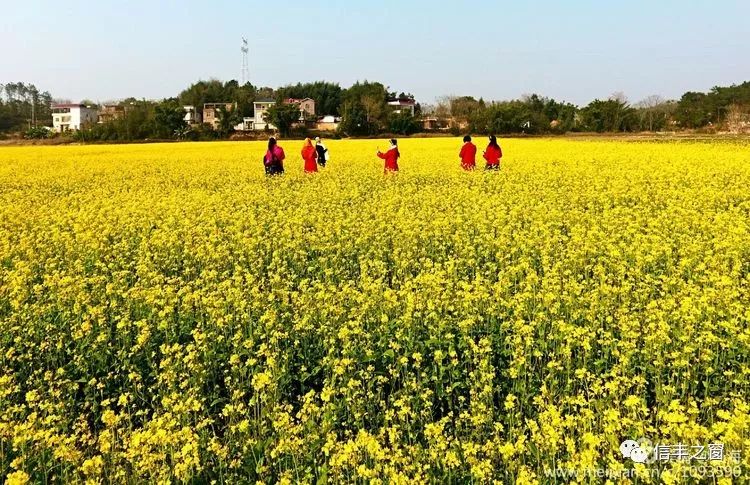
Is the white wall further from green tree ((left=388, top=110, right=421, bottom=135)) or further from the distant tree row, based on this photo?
green tree ((left=388, top=110, right=421, bottom=135))

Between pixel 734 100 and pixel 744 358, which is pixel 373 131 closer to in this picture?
pixel 734 100

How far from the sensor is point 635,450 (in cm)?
362

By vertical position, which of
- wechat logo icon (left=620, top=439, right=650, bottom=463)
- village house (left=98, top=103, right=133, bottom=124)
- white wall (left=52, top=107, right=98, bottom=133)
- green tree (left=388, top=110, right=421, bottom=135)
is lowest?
wechat logo icon (left=620, top=439, right=650, bottom=463)

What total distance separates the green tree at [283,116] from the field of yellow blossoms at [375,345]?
57.4 meters

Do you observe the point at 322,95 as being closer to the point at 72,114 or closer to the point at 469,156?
the point at 72,114

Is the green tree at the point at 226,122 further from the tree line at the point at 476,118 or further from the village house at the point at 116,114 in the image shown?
the village house at the point at 116,114

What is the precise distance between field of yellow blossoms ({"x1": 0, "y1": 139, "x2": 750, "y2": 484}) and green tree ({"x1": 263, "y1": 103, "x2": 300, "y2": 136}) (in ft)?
188

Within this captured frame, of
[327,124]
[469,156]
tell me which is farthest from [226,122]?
[469,156]

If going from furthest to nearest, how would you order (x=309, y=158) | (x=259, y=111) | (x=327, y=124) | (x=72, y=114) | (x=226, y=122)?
1. (x=72, y=114)
2. (x=259, y=111)
3. (x=327, y=124)
4. (x=226, y=122)
5. (x=309, y=158)

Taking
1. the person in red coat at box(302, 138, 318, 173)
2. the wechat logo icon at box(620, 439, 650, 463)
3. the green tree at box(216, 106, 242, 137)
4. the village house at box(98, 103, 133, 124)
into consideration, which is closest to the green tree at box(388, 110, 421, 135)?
Result: the green tree at box(216, 106, 242, 137)

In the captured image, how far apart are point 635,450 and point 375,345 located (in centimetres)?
245

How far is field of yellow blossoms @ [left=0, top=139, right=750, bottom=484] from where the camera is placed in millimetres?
3750

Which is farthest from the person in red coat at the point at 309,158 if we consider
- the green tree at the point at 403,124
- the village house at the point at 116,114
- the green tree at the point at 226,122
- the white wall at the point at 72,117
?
the white wall at the point at 72,117

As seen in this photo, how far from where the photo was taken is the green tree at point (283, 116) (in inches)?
2665
